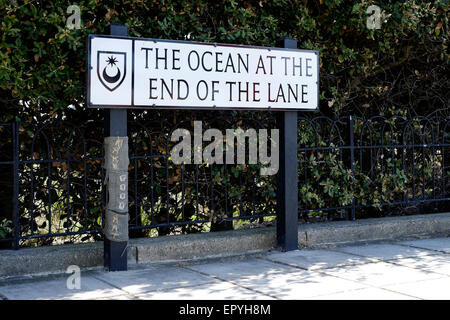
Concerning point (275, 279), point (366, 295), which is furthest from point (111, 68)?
point (366, 295)

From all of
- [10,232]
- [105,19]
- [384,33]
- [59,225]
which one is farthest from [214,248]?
[384,33]

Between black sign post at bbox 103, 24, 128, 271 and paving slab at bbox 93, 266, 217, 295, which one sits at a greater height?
black sign post at bbox 103, 24, 128, 271

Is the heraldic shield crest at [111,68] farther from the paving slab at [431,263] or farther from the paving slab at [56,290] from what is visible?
the paving slab at [431,263]

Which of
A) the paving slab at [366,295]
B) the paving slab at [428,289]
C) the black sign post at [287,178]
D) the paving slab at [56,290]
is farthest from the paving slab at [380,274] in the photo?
the paving slab at [56,290]

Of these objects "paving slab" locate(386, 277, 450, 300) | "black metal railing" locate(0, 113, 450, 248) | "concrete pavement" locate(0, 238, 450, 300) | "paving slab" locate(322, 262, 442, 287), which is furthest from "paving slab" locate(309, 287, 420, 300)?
"black metal railing" locate(0, 113, 450, 248)

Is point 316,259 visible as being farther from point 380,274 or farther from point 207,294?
point 207,294

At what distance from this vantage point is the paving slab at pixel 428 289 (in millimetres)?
4578

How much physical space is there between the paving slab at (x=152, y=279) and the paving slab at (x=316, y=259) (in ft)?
3.10

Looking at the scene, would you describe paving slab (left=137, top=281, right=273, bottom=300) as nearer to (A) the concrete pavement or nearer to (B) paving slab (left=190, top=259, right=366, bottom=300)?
(A) the concrete pavement

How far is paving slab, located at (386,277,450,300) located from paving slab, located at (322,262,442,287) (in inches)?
4.2

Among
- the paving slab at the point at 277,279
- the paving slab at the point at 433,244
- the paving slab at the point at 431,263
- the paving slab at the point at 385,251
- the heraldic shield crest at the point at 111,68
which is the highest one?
the heraldic shield crest at the point at 111,68

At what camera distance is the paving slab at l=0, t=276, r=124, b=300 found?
183 inches

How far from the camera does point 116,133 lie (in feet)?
17.7
